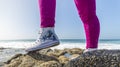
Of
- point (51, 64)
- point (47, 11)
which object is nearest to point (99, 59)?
point (47, 11)

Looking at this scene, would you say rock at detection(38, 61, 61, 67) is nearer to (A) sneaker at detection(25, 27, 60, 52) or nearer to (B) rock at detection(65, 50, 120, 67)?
(A) sneaker at detection(25, 27, 60, 52)

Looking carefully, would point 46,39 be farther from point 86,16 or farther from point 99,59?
point 99,59

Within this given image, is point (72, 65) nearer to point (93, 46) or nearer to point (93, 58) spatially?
point (93, 58)

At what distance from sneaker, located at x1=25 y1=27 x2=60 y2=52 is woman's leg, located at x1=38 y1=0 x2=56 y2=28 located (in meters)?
0.14

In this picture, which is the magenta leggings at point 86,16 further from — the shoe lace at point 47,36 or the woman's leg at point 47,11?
the shoe lace at point 47,36

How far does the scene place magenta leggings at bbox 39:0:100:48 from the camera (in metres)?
3.63

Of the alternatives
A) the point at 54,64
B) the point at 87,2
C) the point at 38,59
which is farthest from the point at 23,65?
the point at 87,2

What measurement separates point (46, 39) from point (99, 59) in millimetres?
992

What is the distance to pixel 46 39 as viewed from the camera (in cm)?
387

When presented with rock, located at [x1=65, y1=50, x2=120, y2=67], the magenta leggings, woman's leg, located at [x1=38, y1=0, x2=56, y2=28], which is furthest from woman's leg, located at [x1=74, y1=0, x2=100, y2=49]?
rock, located at [x1=65, y1=50, x2=120, y2=67]

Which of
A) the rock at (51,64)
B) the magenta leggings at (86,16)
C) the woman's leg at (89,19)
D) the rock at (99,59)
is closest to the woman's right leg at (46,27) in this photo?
the magenta leggings at (86,16)

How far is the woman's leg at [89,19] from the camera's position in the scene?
11.9 ft

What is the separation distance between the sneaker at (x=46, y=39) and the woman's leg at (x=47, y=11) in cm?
14

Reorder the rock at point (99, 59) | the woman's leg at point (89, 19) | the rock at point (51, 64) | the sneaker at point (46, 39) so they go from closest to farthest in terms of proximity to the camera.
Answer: the rock at point (99, 59) → the woman's leg at point (89, 19) → the sneaker at point (46, 39) → the rock at point (51, 64)
